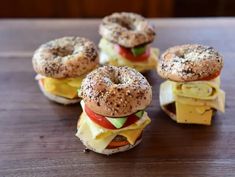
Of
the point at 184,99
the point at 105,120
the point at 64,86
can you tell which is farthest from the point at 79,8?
the point at 105,120

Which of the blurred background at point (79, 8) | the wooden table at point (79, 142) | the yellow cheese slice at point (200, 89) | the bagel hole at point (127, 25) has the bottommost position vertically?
the blurred background at point (79, 8)

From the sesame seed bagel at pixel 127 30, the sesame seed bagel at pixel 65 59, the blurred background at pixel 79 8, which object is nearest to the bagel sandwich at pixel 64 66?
the sesame seed bagel at pixel 65 59

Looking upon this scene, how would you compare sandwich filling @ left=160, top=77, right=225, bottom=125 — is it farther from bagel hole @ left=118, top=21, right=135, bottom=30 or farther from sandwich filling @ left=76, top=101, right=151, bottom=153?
bagel hole @ left=118, top=21, right=135, bottom=30

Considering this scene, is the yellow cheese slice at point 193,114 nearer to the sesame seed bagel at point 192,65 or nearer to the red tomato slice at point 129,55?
the sesame seed bagel at point 192,65

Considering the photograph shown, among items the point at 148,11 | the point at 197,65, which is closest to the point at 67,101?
the point at 197,65

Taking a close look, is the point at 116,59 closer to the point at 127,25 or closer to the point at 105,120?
the point at 127,25

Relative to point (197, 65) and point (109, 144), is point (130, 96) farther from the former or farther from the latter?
point (197, 65)
